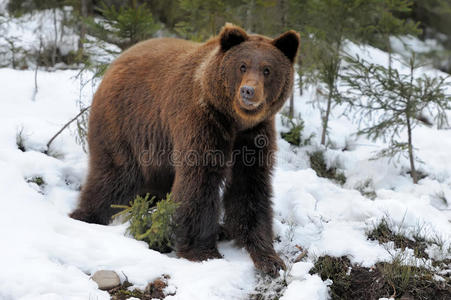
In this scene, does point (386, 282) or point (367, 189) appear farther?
point (367, 189)

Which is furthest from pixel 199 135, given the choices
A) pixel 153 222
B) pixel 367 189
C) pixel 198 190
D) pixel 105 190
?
pixel 367 189

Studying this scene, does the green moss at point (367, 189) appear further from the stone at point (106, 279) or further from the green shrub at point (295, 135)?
the stone at point (106, 279)

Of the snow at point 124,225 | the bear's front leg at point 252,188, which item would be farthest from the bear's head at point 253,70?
the snow at point 124,225

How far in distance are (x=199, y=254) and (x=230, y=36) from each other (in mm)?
2077

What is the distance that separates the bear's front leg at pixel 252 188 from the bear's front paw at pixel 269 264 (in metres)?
0.15

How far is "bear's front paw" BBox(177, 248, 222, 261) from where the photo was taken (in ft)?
13.9

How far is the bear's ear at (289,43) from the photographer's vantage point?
426cm

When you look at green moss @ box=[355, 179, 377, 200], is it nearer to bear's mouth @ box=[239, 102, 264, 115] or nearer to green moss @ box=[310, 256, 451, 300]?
green moss @ box=[310, 256, 451, 300]

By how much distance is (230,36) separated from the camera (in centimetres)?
422

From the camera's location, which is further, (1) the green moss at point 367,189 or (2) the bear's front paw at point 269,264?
(1) the green moss at point 367,189

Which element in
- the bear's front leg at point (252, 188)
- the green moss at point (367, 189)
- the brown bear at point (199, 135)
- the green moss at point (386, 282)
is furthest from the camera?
the green moss at point (367, 189)

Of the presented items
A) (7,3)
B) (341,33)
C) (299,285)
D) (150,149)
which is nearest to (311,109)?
(341,33)

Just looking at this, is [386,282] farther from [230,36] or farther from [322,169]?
[322,169]

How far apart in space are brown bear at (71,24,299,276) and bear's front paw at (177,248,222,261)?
0.01 metres
